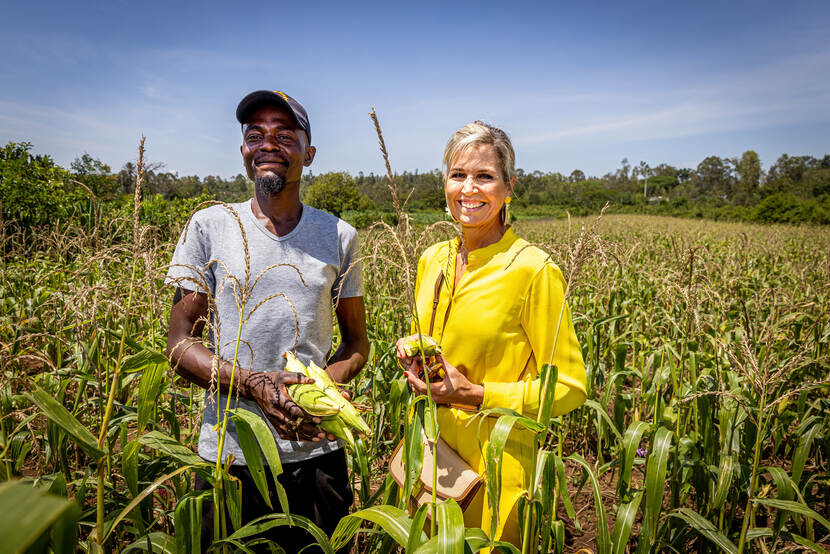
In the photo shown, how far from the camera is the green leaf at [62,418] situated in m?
0.87

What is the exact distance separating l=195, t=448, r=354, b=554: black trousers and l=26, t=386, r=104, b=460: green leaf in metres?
0.83

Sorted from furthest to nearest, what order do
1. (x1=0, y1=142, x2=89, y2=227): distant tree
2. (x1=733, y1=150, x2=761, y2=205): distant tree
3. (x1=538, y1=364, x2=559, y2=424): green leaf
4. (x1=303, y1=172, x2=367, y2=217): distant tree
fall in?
(x1=733, y1=150, x2=761, y2=205): distant tree, (x1=303, y1=172, x2=367, y2=217): distant tree, (x1=0, y1=142, x2=89, y2=227): distant tree, (x1=538, y1=364, x2=559, y2=424): green leaf

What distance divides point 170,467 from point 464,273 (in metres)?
1.39

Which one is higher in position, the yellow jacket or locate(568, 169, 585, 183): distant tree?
locate(568, 169, 585, 183): distant tree

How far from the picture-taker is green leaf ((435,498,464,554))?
1.02m

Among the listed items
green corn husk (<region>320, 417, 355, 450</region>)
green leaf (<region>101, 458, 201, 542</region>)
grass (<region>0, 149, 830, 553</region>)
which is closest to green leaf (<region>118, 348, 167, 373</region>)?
grass (<region>0, 149, 830, 553</region>)

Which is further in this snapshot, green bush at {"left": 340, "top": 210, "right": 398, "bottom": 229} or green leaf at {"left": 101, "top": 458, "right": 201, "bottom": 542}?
green bush at {"left": 340, "top": 210, "right": 398, "bottom": 229}

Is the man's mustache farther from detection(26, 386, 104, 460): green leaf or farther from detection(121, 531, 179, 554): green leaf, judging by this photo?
detection(121, 531, 179, 554): green leaf

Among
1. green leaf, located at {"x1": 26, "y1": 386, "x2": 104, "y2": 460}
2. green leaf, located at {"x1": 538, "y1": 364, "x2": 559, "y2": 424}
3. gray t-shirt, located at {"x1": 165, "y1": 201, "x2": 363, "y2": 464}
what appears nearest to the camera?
green leaf, located at {"x1": 26, "y1": 386, "x2": 104, "y2": 460}

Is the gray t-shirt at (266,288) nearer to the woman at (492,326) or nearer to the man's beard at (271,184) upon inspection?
the man's beard at (271,184)

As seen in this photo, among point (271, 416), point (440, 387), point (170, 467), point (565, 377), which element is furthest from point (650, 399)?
point (170, 467)

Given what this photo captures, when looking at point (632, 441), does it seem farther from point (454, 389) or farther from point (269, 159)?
point (269, 159)

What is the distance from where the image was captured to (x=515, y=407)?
1509 millimetres

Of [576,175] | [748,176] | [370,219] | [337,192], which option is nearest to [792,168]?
[748,176]
